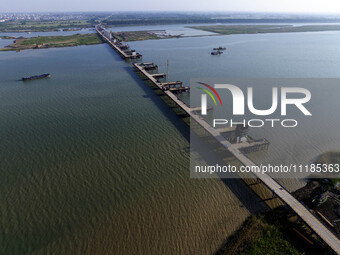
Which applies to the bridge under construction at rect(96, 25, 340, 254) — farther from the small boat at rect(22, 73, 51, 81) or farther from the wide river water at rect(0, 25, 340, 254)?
the small boat at rect(22, 73, 51, 81)

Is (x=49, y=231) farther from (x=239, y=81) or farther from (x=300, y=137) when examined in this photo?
(x=239, y=81)

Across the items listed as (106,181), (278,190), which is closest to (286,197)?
(278,190)

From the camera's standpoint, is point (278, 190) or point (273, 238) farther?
point (278, 190)

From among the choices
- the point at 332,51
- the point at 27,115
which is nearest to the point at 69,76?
the point at 27,115

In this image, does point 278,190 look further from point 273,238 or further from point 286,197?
point 273,238

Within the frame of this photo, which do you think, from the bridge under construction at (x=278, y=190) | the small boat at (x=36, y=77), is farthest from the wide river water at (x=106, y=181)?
the small boat at (x=36, y=77)

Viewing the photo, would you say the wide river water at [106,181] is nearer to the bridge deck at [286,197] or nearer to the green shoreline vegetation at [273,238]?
the green shoreline vegetation at [273,238]

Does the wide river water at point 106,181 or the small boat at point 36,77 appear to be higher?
the small boat at point 36,77

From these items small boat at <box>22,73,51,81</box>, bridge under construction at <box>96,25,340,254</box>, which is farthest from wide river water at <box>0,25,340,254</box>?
small boat at <box>22,73,51,81</box>

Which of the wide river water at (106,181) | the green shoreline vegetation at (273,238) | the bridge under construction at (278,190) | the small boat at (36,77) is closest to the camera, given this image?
the green shoreline vegetation at (273,238)
